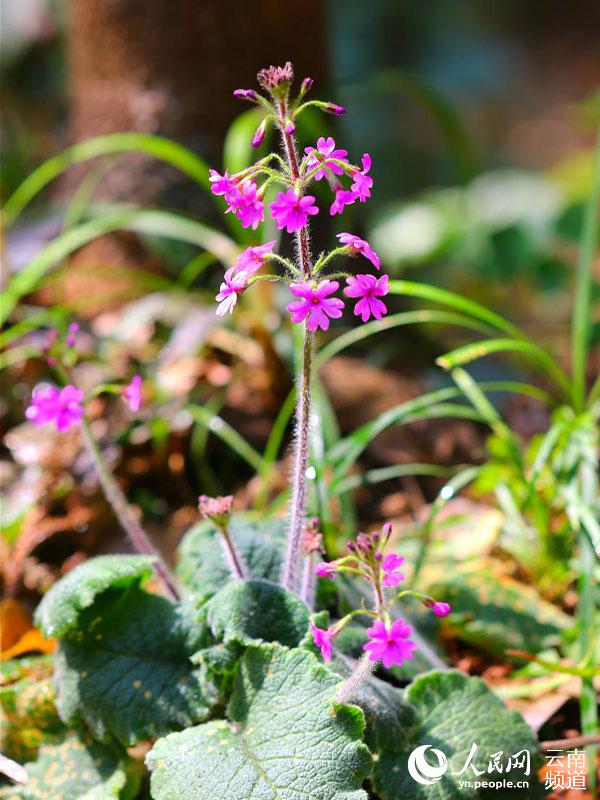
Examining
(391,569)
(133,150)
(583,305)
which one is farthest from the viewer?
(133,150)

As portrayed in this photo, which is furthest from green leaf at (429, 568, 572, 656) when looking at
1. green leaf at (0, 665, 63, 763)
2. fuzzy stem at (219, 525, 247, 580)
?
green leaf at (0, 665, 63, 763)

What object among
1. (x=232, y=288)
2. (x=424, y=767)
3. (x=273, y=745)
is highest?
(x=232, y=288)

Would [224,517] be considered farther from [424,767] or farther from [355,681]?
[424,767]

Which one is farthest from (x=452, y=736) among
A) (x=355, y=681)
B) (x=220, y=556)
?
(x=220, y=556)

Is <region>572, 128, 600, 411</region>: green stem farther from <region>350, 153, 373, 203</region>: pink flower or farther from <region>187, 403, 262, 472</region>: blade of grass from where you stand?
<region>350, 153, 373, 203</region>: pink flower

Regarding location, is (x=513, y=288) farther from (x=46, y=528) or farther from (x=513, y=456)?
→ (x=46, y=528)

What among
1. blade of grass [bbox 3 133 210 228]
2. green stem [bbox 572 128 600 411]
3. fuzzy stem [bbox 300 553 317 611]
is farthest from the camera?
blade of grass [bbox 3 133 210 228]
